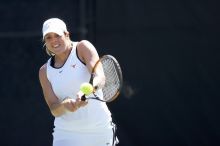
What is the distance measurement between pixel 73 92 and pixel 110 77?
27cm

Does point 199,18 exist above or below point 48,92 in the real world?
above

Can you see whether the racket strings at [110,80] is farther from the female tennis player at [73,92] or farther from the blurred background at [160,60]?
the blurred background at [160,60]

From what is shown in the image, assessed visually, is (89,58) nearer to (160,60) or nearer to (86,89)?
(86,89)

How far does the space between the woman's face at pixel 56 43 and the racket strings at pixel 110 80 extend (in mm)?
306

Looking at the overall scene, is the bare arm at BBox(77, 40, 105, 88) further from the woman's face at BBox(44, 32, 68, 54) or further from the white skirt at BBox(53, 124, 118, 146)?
the white skirt at BBox(53, 124, 118, 146)

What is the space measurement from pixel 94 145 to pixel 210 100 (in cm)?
208

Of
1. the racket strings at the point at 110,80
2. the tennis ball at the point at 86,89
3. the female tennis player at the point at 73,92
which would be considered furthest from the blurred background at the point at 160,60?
the tennis ball at the point at 86,89

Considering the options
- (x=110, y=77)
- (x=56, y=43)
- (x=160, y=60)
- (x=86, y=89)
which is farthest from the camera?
(x=160, y=60)

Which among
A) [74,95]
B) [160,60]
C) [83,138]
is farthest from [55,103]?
[160,60]

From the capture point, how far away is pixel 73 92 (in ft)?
12.5

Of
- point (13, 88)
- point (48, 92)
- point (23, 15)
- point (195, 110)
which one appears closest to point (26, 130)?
point (13, 88)

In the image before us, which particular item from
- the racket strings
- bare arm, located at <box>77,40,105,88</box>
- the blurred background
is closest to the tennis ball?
bare arm, located at <box>77,40,105,88</box>

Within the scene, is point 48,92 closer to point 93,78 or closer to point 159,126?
point 93,78

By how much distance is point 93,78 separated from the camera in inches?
146
